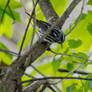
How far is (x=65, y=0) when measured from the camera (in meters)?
0.45

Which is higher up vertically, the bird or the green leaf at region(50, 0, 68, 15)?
the green leaf at region(50, 0, 68, 15)

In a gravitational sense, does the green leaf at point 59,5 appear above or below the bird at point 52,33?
above

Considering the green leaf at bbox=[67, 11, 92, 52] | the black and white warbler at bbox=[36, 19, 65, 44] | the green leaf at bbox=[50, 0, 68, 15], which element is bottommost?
the black and white warbler at bbox=[36, 19, 65, 44]

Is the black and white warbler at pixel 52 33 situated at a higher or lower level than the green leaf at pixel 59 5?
lower

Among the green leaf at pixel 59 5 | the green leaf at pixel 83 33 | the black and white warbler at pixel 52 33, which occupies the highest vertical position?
the green leaf at pixel 59 5

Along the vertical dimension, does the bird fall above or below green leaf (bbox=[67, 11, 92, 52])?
below

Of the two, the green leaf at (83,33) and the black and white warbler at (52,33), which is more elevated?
the green leaf at (83,33)

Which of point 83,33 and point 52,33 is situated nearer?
point 52,33

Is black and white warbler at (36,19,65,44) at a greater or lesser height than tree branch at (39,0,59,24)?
lesser

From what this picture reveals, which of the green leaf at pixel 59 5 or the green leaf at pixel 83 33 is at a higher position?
the green leaf at pixel 59 5

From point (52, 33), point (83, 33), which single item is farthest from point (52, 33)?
point (83, 33)

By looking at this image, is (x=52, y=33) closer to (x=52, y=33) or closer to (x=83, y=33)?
(x=52, y=33)

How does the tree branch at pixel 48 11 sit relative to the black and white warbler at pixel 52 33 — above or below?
above

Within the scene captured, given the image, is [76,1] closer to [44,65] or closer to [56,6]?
[56,6]
